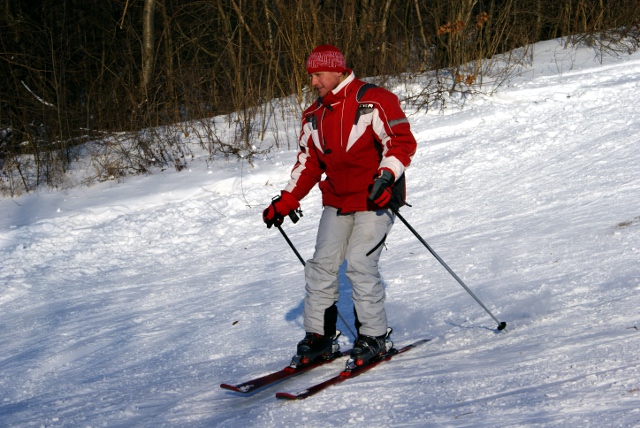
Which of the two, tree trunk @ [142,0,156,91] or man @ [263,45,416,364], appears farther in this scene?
tree trunk @ [142,0,156,91]

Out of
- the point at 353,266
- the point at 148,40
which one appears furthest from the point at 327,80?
the point at 148,40

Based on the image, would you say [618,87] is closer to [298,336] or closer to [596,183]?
[596,183]

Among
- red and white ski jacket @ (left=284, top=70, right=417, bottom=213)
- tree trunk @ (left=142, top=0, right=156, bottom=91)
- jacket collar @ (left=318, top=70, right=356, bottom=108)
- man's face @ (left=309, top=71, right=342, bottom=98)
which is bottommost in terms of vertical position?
red and white ski jacket @ (left=284, top=70, right=417, bottom=213)

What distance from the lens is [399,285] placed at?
20.3 feet

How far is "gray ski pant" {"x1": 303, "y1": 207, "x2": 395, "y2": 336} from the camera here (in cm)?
431

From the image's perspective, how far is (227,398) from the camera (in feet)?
14.0

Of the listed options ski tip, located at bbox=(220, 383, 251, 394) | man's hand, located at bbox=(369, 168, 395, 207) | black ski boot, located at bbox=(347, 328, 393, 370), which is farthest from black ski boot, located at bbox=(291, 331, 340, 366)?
man's hand, located at bbox=(369, 168, 395, 207)

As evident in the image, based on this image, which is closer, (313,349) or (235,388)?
(235,388)

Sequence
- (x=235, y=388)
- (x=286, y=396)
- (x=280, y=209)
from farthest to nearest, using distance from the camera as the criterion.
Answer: (x=280, y=209), (x=235, y=388), (x=286, y=396)

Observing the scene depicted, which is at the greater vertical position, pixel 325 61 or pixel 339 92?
pixel 325 61

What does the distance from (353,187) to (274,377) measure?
44.8 inches

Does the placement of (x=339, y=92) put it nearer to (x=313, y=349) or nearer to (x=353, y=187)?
(x=353, y=187)

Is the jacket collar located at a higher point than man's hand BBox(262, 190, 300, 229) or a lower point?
higher

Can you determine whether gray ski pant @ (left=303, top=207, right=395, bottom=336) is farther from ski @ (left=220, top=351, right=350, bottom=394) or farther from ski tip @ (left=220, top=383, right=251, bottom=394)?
ski tip @ (left=220, top=383, right=251, bottom=394)
